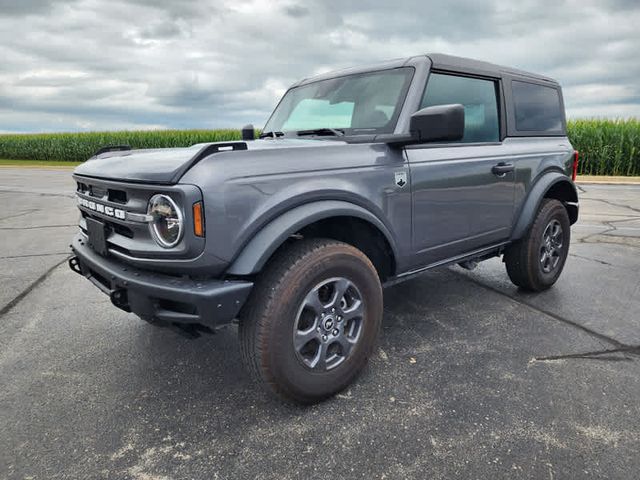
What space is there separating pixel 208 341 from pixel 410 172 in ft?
6.07

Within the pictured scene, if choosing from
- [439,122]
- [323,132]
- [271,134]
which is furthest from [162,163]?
[271,134]

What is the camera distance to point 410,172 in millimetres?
2867

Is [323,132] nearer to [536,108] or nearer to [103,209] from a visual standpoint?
[103,209]

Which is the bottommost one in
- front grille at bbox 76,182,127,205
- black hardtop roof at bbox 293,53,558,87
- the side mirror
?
front grille at bbox 76,182,127,205

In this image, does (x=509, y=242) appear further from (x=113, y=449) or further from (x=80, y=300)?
(x=80, y=300)

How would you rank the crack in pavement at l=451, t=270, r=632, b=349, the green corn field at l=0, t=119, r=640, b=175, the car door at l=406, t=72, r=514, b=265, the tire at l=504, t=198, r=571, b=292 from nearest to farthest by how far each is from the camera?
the car door at l=406, t=72, r=514, b=265
the crack in pavement at l=451, t=270, r=632, b=349
the tire at l=504, t=198, r=571, b=292
the green corn field at l=0, t=119, r=640, b=175

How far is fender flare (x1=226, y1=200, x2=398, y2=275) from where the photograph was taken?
2.17 meters

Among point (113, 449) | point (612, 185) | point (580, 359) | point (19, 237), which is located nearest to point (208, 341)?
point (113, 449)

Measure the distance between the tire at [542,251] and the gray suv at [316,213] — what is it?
0.36 metres

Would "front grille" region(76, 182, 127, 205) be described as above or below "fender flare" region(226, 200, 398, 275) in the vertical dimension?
above

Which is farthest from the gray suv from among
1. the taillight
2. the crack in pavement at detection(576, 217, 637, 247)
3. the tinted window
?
the crack in pavement at detection(576, 217, 637, 247)

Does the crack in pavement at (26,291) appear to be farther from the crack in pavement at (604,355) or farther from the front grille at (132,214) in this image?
the crack in pavement at (604,355)

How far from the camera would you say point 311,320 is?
98.0 inches

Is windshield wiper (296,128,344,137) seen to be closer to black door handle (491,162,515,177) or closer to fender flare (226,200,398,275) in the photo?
fender flare (226,200,398,275)
